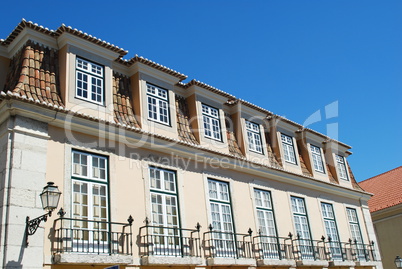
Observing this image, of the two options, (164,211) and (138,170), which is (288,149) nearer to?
(164,211)

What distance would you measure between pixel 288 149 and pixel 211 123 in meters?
4.18

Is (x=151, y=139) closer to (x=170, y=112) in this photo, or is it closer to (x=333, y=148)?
(x=170, y=112)

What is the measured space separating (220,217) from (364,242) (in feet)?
27.0

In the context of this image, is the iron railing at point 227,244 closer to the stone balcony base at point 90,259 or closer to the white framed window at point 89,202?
the stone balcony base at point 90,259

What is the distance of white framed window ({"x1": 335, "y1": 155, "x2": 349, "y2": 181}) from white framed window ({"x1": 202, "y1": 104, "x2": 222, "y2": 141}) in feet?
23.9

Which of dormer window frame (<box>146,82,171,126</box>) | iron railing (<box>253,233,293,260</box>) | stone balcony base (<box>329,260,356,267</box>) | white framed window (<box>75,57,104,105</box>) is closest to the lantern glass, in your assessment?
white framed window (<box>75,57,104,105</box>)

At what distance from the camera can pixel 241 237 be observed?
12.8m

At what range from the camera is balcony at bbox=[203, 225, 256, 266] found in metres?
11.6

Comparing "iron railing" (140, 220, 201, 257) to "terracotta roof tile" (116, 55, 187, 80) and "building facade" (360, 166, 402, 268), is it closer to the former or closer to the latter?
"terracotta roof tile" (116, 55, 187, 80)

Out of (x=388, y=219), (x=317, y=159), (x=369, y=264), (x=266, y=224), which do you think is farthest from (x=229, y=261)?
(x=388, y=219)

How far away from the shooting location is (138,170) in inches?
434

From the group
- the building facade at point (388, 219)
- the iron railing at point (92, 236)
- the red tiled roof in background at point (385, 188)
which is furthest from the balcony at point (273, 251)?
the red tiled roof in background at point (385, 188)

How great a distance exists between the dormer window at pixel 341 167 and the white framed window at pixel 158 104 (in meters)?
9.49

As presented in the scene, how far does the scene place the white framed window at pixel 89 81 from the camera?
10.6 metres
